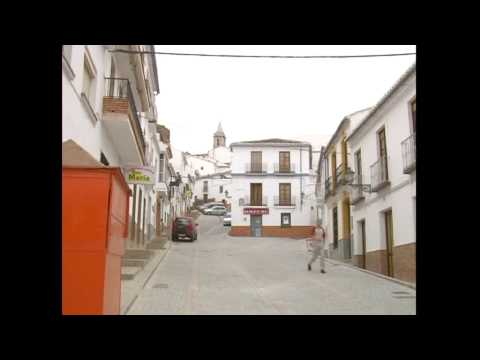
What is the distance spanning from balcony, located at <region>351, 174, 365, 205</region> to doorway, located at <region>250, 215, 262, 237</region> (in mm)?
20828

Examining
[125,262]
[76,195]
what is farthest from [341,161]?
[76,195]

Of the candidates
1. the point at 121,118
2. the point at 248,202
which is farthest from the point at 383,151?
the point at 248,202

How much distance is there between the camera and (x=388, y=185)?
49.6 feet

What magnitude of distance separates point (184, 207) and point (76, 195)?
Answer: 51117 millimetres

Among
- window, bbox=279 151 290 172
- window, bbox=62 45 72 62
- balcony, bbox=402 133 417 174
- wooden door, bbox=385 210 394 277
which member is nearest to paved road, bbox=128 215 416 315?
wooden door, bbox=385 210 394 277

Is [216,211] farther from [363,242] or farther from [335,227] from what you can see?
[363,242]

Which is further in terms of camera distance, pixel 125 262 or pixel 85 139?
pixel 125 262

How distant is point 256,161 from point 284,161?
2189mm

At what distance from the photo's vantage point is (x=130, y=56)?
580 inches

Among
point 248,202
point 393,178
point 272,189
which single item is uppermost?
point 272,189

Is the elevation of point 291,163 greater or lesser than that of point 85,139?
greater
